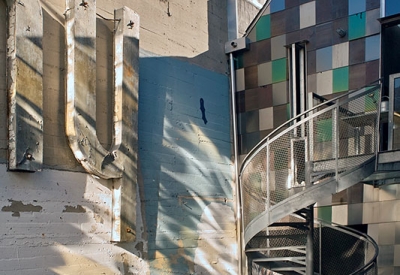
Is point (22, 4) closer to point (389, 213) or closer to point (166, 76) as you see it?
point (166, 76)

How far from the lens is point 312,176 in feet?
20.1

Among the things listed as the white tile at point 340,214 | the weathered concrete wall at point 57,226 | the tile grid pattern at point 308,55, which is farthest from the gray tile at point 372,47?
the weathered concrete wall at point 57,226

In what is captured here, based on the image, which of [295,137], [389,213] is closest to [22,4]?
[295,137]

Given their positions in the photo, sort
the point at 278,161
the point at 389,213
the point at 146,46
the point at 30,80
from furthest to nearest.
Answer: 1. the point at 146,46
2. the point at 389,213
3. the point at 278,161
4. the point at 30,80

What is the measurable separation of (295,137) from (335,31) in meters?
2.34

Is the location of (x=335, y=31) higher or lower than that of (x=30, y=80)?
higher

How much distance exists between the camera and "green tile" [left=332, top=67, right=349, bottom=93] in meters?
7.74

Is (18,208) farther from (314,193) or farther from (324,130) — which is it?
(324,130)

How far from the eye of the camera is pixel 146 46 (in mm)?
7723

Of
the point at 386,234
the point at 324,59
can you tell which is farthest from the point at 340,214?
the point at 324,59

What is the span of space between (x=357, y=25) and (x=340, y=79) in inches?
30.2

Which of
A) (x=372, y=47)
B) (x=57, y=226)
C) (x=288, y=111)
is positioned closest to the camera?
(x=57, y=226)

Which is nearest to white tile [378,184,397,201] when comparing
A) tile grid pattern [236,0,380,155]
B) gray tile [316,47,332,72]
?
tile grid pattern [236,0,380,155]

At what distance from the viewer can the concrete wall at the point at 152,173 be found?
19.7 feet
